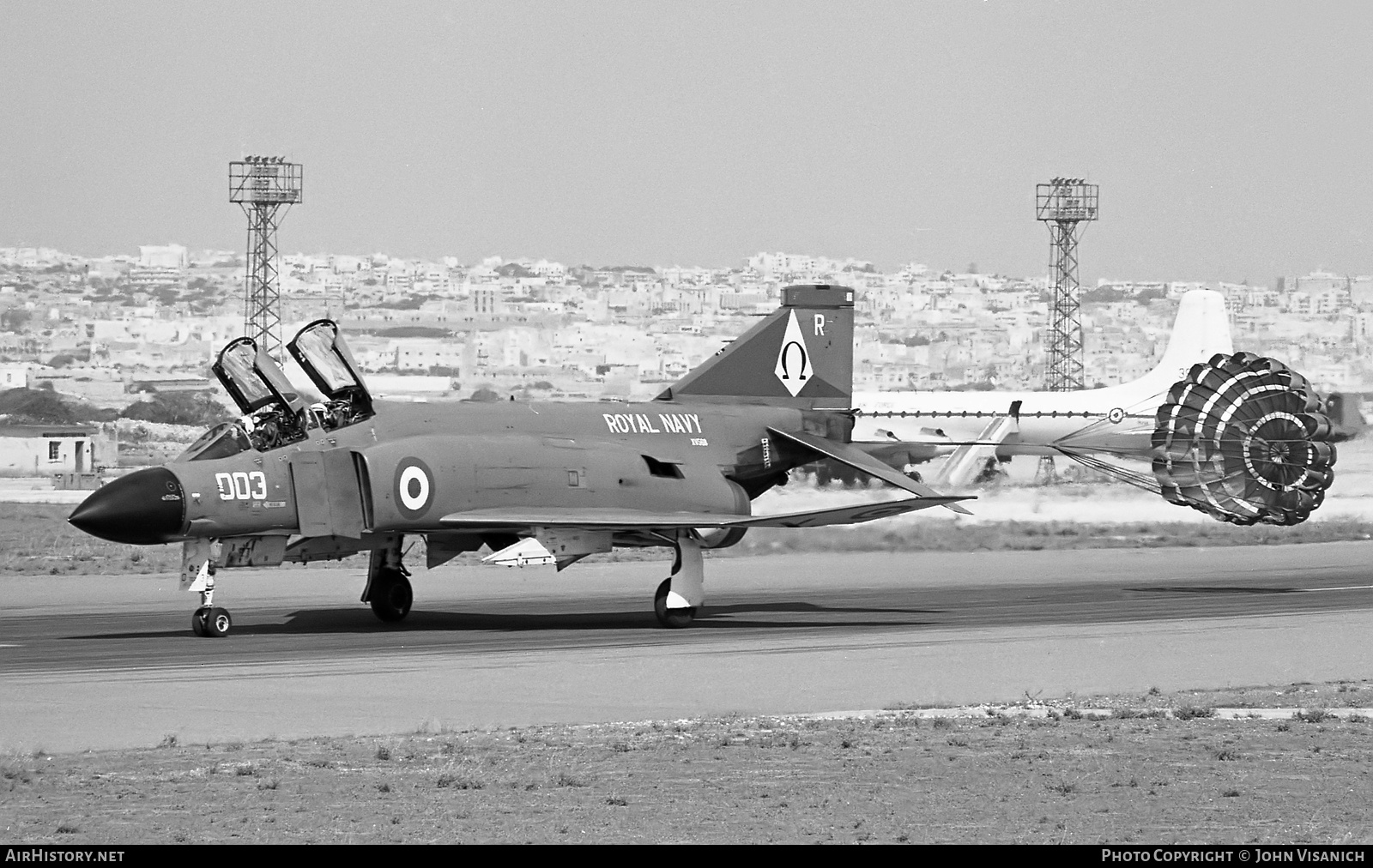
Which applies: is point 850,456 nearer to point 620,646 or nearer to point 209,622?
point 620,646

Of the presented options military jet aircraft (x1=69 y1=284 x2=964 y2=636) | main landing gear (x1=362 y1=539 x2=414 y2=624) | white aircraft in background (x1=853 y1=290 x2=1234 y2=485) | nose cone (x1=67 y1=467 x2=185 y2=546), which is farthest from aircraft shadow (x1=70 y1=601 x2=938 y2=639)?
white aircraft in background (x1=853 y1=290 x2=1234 y2=485)

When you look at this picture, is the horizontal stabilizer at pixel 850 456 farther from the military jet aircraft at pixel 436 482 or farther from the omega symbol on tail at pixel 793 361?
the omega symbol on tail at pixel 793 361

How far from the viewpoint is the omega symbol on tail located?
27047mm

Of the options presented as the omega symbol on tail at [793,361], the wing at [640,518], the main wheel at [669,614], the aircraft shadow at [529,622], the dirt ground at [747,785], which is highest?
the omega symbol on tail at [793,361]

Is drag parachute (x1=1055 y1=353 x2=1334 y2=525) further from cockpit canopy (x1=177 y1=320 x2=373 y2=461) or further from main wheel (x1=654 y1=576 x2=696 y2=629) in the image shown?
cockpit canopy (x1=177 y1=320 x2=373 y2=461)

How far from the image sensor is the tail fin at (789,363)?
2686 cm

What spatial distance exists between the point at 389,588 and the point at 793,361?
722 centimetres

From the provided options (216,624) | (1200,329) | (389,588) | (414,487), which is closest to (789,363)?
(389,588)

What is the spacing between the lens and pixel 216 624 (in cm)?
2058

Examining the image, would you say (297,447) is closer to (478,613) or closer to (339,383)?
(339,383)

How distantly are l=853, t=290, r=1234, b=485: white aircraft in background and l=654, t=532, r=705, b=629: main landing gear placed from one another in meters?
32.4

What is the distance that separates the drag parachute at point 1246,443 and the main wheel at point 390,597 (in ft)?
39.3

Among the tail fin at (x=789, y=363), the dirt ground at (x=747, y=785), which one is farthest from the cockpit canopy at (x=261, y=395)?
the dirt ground at (x=747, y=785)

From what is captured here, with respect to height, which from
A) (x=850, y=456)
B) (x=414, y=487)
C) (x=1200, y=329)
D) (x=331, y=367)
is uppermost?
(x=1200, y=329)
